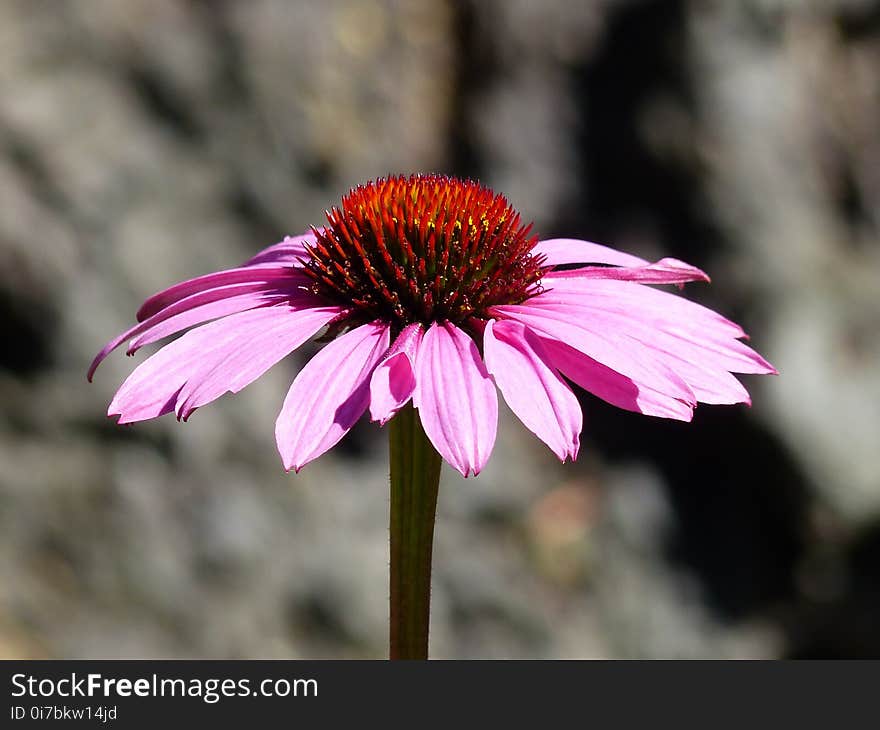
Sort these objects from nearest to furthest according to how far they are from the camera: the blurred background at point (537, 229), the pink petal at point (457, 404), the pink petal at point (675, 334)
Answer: the pink petal at point (457, 404)
the pink petal at point (675, 334)
the blurred background at point (537, 229)

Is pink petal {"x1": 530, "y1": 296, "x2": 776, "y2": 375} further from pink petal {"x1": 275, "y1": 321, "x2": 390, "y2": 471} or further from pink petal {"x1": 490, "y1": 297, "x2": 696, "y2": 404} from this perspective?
pink petal {"x1": 275, "y1": 321, "x2": 390, "y2": 471}

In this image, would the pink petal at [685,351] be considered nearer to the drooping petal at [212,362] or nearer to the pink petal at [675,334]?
the pink petal at [675,334]

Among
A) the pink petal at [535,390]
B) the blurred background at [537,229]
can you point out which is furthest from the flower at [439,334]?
the blurred background at [537,229]

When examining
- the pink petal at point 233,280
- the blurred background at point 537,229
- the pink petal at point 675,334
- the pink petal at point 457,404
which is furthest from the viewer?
the blurred background at point 537,229

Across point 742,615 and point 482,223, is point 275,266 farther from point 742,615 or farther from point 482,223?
point 742,615

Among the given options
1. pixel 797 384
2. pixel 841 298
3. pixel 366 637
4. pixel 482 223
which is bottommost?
pixel 482 223

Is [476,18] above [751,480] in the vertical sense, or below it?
above

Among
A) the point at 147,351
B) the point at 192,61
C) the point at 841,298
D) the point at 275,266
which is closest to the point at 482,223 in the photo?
the point at 275,266
